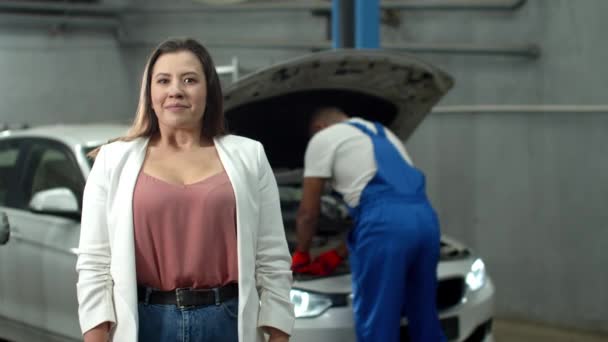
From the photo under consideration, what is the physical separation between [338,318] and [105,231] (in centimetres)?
198

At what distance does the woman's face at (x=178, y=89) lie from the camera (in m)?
2.64

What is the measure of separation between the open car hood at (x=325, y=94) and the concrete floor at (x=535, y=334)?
205 centimetres

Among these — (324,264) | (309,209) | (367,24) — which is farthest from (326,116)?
(367,24)

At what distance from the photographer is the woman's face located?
264cm

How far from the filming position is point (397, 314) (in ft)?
14.5

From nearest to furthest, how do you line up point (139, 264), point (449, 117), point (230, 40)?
point (139, 264)
point (449, 117)
point (230, 40)

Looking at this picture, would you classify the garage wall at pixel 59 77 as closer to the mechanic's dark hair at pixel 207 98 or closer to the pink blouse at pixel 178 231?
the mechanic's dark hair at pixel 207 98

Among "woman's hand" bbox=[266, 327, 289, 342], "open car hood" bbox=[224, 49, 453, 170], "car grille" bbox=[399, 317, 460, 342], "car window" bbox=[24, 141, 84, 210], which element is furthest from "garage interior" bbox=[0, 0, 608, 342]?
"woman's hand" bbox=[266, 327, 289, 342]

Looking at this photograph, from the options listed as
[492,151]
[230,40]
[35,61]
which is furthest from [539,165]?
[35,61]

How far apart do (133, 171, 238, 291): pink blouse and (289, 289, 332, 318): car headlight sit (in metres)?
1.76

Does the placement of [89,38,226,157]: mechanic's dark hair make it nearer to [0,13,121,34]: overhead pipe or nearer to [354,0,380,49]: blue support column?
[354,0,380,49]: blue support column

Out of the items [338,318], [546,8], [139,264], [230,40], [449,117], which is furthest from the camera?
[230,40]

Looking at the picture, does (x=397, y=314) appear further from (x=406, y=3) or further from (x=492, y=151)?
(x=406, y=3)

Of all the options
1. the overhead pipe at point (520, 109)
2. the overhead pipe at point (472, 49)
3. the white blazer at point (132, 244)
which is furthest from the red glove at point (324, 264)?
the overhead pipe at point (472, 49)
